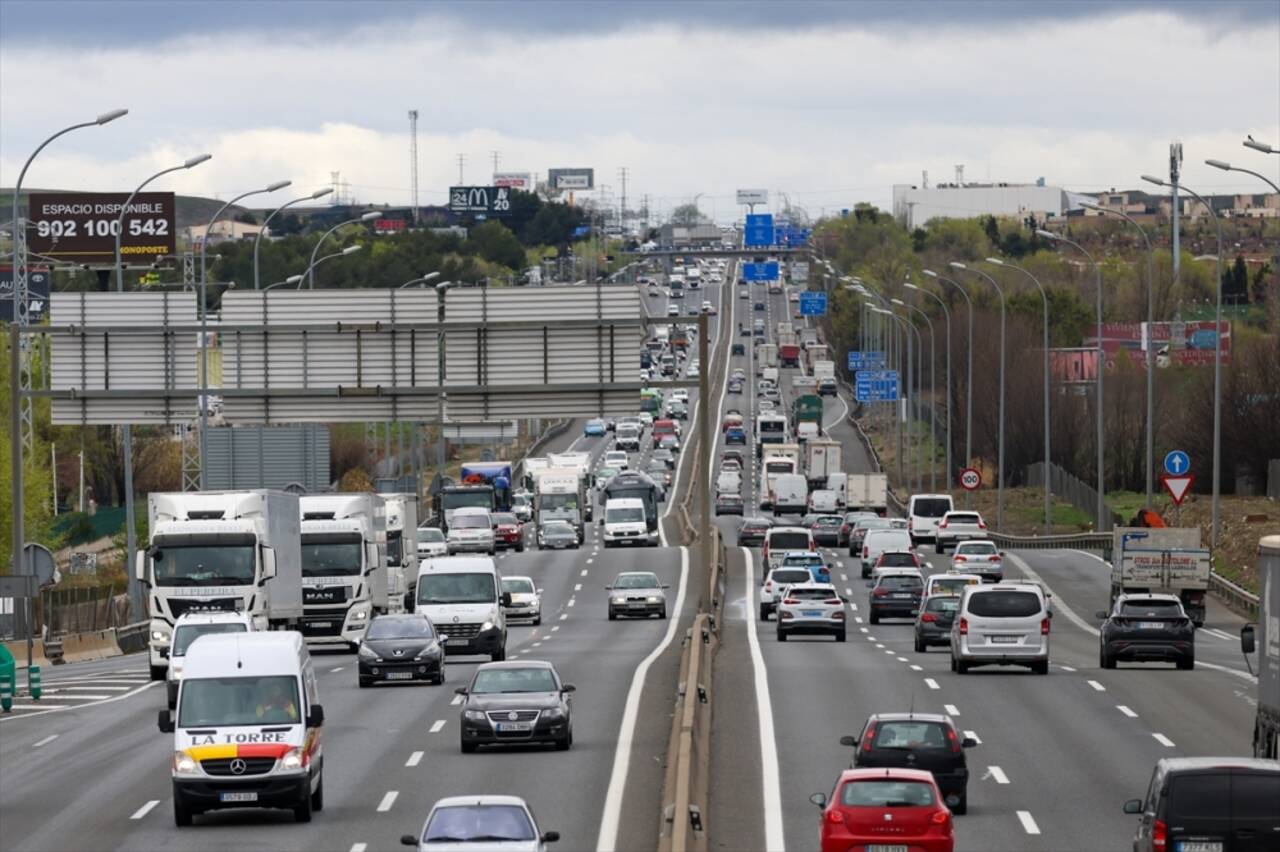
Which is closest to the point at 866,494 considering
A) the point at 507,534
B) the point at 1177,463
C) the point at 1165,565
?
the point at 507,534

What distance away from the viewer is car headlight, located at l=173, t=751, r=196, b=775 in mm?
26688

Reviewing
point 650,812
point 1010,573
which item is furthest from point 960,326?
point 650,812

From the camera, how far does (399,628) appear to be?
1796 inches

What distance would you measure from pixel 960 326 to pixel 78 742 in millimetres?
113956

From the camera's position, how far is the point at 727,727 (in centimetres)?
3647

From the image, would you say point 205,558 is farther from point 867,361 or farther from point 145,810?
point 867,361

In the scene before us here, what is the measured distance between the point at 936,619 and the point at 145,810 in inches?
1099

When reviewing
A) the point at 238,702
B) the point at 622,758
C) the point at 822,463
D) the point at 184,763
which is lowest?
the point at 822,463

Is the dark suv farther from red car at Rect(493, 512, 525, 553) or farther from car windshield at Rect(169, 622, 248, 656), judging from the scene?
red car at Rect(493, 512, 525, 553)

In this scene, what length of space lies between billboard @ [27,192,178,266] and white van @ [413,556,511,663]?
63.5 m

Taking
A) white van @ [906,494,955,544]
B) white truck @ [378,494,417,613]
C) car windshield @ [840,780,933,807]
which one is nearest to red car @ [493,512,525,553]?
white van @ [906,494,955,544]

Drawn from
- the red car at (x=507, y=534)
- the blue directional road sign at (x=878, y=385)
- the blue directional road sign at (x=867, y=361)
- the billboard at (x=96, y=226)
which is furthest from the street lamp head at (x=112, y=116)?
the blue directional road sign at (x=867, y=361)

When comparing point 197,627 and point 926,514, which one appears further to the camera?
point 926,514

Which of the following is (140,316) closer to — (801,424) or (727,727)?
(727,727)
